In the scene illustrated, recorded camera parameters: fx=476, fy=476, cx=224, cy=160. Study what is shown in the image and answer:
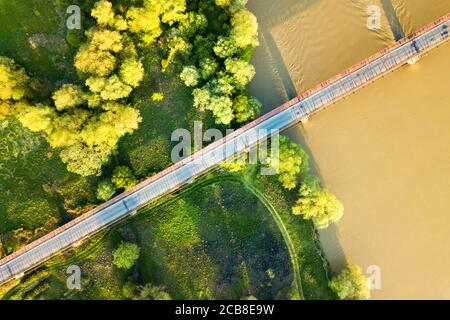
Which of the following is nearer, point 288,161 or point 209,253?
point 288,161

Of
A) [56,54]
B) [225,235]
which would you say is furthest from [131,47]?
[225,235]

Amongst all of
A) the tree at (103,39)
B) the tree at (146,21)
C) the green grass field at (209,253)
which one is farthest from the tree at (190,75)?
the green grass field at (209,253)

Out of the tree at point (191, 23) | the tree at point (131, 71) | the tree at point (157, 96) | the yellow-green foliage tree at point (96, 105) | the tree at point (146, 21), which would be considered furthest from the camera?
the tree at point (157, 96)

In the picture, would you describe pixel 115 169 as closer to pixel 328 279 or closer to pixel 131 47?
pixel 131 47

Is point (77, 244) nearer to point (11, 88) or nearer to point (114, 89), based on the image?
point (114, 89)

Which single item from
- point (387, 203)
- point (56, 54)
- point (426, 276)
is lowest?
point (426, 276)

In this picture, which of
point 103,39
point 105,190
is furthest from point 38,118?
point 103,39

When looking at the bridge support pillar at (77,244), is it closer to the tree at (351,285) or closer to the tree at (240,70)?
the tree at (240,70)
